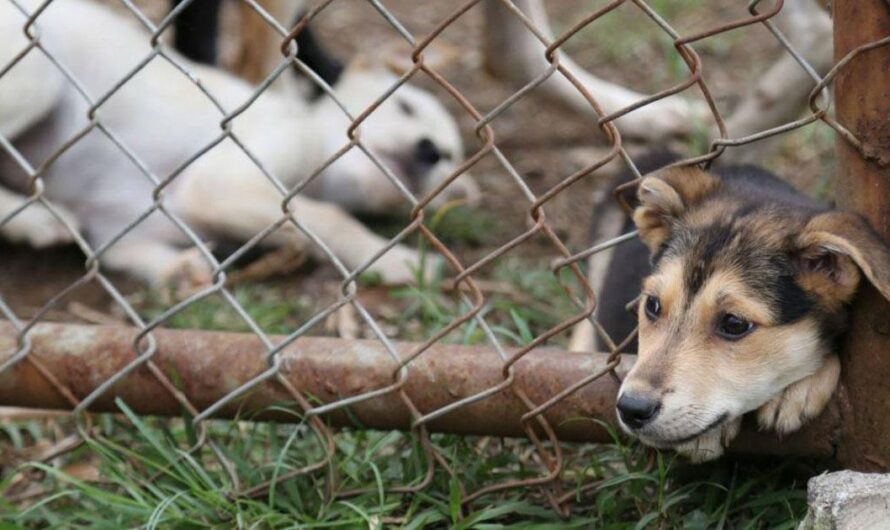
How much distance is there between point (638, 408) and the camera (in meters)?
2.25

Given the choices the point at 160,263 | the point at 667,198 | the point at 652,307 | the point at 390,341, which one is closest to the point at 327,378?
the point at 390,341

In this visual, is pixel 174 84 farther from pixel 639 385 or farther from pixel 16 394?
pixel 639 385

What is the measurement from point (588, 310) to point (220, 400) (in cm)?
87

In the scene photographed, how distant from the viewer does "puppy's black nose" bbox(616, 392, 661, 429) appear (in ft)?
7.39

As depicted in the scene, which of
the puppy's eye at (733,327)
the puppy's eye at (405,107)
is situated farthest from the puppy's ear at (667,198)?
the puppy's eye at (405,107)

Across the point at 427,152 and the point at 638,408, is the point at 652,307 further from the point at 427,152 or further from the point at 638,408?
the point at 427,152

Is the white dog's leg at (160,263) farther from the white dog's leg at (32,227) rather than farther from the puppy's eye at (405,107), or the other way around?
the puppy's eye at (405,107)

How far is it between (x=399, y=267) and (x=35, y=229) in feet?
4.39

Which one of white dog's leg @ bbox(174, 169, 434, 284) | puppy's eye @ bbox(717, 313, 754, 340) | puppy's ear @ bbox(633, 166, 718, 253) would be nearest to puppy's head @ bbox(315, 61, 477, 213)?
white dog's leg @ bbox(174, 169, 434, 284)

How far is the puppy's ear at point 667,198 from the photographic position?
8.39ft

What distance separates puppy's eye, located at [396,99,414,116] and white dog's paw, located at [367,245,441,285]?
1142mm

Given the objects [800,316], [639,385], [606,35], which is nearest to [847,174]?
[800,316]

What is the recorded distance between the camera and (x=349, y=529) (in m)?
2.59

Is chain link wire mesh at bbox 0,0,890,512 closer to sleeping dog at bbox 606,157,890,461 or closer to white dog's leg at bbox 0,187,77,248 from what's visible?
sleeping dog at bbox 606,157,890,461
